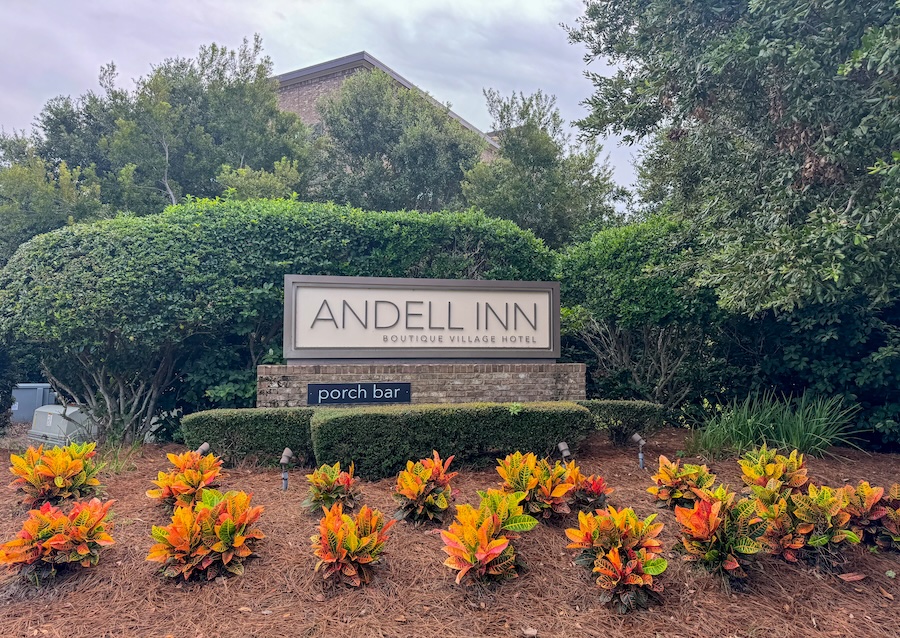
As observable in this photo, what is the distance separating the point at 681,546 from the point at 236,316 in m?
5.13

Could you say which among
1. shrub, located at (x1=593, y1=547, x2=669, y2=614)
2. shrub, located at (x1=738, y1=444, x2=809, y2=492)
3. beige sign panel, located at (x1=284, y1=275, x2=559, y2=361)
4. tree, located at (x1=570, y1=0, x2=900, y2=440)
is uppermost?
tree, located at (x1=570, y1=0, x2=900, y2=440)

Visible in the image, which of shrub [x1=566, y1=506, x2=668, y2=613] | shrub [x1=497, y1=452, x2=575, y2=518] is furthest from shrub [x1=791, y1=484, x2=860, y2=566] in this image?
shrub [x1=497, y1=452, x2=575, y2=518]

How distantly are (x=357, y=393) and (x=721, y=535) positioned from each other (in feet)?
12.4

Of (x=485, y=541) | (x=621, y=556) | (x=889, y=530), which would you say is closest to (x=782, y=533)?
(x=889, y=530)

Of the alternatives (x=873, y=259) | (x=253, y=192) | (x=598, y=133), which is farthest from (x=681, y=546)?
(x=253, y=192)

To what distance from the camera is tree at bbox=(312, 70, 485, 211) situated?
1570cm

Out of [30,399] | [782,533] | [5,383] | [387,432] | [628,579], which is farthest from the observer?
[30,399]

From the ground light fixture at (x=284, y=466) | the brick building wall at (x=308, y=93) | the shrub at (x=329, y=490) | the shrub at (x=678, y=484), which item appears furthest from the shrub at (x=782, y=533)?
the brick building wall at (x=308, y=93)

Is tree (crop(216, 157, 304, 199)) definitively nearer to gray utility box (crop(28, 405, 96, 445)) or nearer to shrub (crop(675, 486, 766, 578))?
gray utility box (crop(28, 405, 96, 445))

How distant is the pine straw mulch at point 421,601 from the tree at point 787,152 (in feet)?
7.60

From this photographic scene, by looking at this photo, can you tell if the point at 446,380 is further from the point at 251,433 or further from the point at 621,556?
the point at 621,556

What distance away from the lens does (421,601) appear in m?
3.10

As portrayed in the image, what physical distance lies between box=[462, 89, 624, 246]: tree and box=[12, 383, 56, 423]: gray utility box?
9.68 metres

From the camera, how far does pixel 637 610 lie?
9.97 ft
